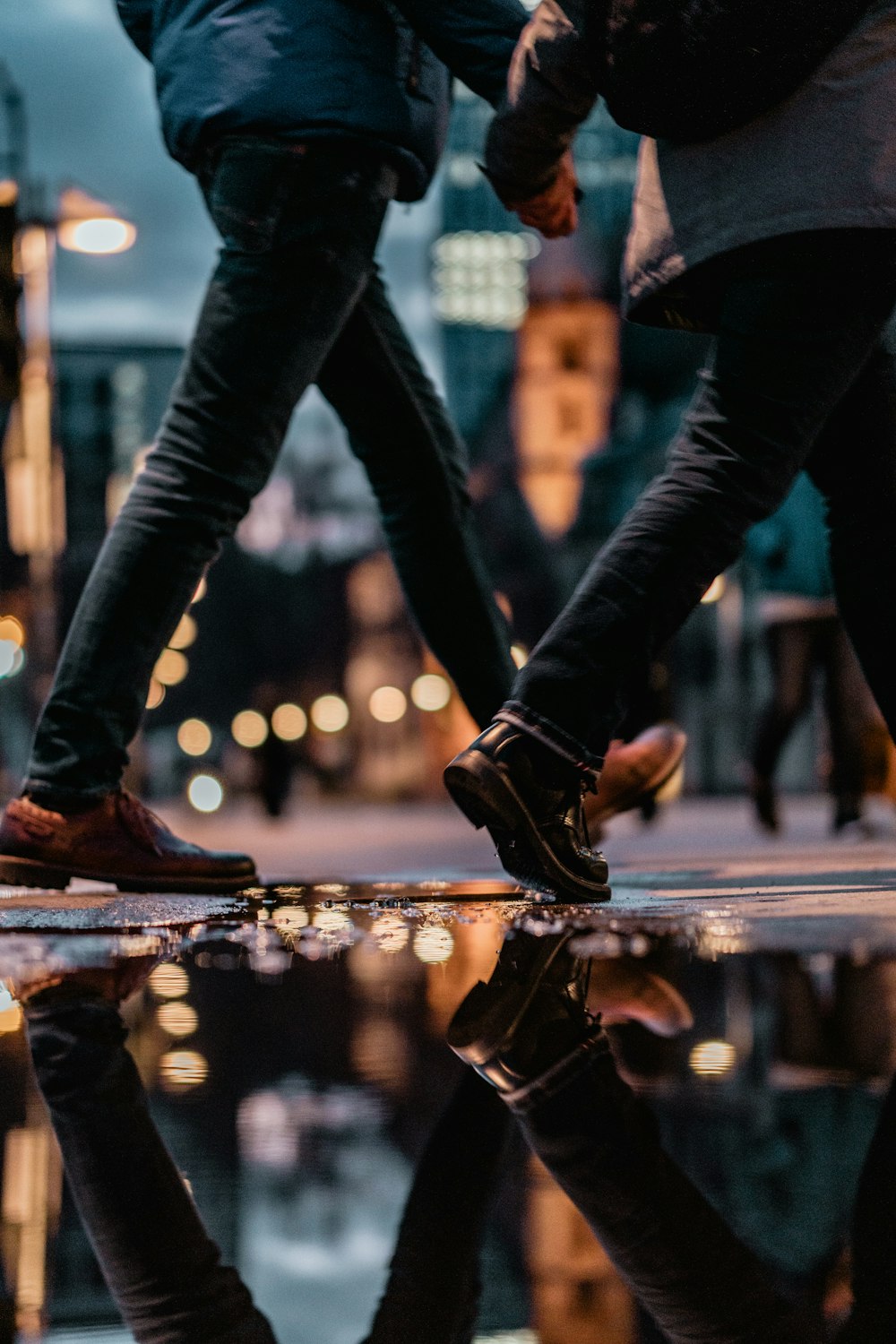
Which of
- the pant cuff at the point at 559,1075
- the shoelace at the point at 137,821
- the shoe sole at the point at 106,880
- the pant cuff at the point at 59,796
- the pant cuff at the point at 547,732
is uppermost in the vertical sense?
the pant cuff at the point at 547,732

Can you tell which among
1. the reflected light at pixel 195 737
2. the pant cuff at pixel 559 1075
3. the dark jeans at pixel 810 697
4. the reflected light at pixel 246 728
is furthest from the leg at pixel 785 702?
the reflected light at pixel 195 737

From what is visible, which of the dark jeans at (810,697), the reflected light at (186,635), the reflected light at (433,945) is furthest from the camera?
the reflected light at (186,635)

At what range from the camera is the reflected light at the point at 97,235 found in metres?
19.2

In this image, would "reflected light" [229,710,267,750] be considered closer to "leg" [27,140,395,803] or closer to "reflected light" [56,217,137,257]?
"reflected light" [56,217,137,257]

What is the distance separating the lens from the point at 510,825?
287cm

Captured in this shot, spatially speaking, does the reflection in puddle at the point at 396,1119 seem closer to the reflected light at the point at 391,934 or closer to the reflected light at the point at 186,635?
the reflected light at the point at 391,934

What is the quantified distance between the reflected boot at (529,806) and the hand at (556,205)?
3.73ft

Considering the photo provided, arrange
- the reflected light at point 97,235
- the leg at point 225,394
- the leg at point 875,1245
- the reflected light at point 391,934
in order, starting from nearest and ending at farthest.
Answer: the leg at point 875,1245 → the reflected light at point 391,934 → the leg at point 225,394 → the reflected light at point 97,235

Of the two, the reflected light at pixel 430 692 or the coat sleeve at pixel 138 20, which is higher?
the reflected light at pixel 430 692

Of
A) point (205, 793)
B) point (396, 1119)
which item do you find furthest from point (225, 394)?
point (205, 793)

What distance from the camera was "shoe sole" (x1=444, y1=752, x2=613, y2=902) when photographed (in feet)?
9.37

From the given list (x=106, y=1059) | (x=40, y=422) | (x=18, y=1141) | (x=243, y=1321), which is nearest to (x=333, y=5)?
(x=106, y=1059)

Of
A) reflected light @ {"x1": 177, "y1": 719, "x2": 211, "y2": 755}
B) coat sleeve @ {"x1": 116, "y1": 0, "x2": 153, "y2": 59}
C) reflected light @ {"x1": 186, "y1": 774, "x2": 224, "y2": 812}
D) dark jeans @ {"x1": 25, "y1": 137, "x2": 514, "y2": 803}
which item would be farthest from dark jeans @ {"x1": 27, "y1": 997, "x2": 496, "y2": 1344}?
reflected light @ {"x1": 177, "y1": 719, "x2": 211, "y2": 755}

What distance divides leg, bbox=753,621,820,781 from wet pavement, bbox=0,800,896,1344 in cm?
527
